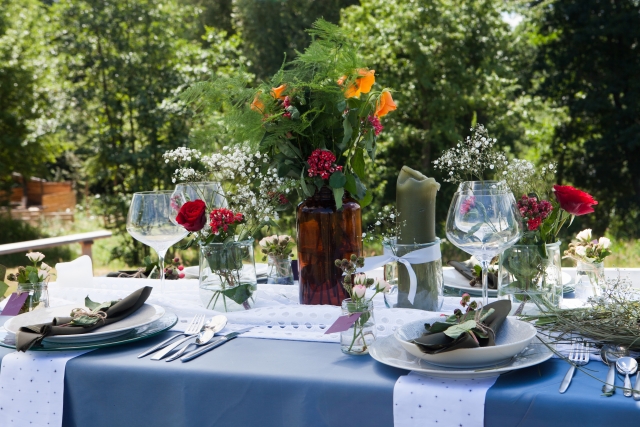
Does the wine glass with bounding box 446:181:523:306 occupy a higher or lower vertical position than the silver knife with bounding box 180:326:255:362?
higher

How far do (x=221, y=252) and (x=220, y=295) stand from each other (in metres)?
0.12

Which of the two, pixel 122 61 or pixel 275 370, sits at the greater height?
pixel 122 61

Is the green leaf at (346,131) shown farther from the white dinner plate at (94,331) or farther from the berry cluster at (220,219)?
the white dinner plate at (94,331)

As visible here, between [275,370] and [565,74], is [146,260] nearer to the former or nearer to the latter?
[275,370]

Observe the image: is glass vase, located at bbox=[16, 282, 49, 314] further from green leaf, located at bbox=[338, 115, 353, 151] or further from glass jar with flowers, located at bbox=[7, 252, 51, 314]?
green leaf, located at bbox=[338, 115, 353, 151]

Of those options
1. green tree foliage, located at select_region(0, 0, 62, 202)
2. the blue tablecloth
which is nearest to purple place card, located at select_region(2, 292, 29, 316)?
the blue tablecloth

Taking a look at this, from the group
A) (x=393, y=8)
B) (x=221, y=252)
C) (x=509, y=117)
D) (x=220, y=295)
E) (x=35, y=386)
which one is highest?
(x=393, y=8)

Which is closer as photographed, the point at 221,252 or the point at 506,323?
the point at 506,323

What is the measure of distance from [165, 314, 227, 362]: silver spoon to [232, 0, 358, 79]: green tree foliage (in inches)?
437

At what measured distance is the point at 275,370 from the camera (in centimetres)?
120

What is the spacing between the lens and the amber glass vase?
1.67 metres

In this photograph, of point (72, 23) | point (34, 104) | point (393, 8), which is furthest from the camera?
point (34, 104)

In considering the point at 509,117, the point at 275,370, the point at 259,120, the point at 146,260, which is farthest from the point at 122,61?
the point at 275,370

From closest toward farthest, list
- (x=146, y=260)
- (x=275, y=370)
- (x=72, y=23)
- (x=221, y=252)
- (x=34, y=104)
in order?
1. (x=275, y=370)
2. (x=221, y=252)
3. (x=146, y=260)
4. (x=72, y=23)
5. (x=34, y=104)
